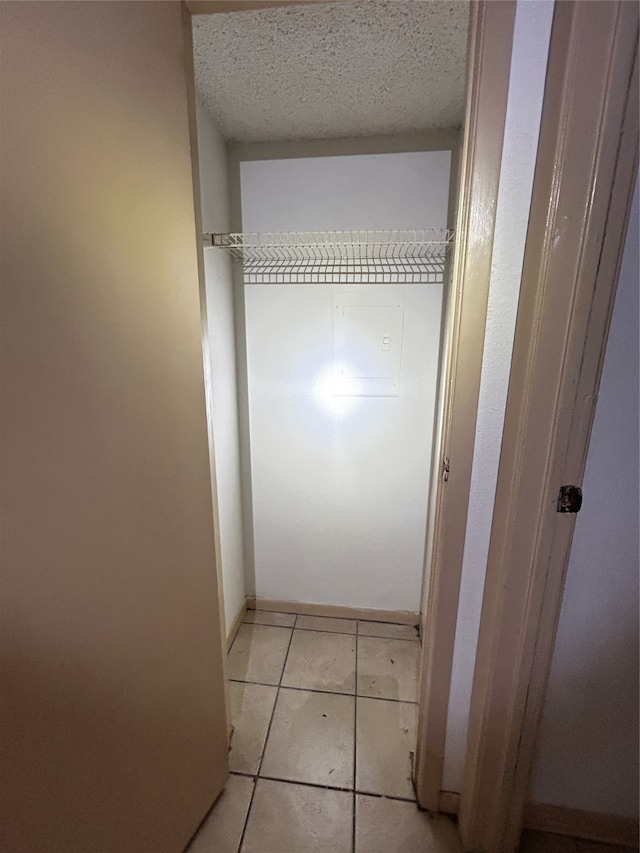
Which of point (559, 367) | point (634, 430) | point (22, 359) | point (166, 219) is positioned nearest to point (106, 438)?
point (22, 359)

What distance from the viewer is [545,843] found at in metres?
1.10

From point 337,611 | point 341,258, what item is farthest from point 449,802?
point 341,258

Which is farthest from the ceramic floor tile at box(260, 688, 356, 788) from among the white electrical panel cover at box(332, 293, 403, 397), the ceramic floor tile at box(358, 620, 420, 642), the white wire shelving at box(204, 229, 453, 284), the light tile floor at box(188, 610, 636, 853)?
the white wire shelving at box(204, 229, 453, 284)

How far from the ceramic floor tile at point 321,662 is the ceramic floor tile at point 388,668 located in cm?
5

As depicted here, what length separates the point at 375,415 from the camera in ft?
5.69

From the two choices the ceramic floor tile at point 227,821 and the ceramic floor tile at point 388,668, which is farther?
the ceramic floor tile at point 388,668

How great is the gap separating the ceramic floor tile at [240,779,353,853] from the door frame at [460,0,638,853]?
0.41 metres

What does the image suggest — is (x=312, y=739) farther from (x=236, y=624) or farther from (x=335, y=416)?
(x=335, y=416)

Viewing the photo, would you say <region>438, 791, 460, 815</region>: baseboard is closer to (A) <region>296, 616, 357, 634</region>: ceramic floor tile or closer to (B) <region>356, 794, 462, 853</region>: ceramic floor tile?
(B) <region>356, 794, 462, 853</region>: ceramic floor tile

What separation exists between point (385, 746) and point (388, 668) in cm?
34

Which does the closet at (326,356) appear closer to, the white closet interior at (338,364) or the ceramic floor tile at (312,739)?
the white closet interior at (338,364)

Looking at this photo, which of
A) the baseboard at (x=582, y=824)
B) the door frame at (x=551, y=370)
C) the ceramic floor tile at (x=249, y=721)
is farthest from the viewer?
the ceramic floor tile at (x=249, y=721)

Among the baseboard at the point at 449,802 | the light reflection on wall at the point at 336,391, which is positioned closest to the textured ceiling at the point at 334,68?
the light reflection on wall at the point at 336,391

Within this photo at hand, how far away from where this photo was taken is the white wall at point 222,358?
1.40 metres
